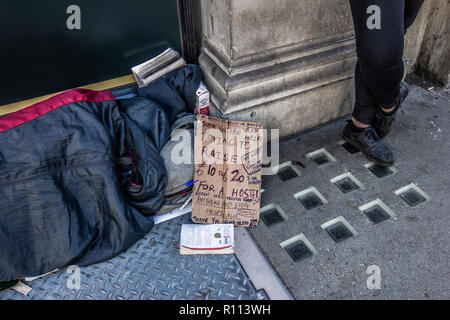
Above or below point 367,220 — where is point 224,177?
above

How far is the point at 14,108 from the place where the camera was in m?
2.13

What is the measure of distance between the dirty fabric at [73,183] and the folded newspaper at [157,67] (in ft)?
1.27

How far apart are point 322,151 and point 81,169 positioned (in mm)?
1561

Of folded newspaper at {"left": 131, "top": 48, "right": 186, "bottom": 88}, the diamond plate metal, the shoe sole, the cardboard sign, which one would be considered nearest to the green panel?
folded newspaper at {"left": 131, "top": 48, "right": 186, "bottom": 88}

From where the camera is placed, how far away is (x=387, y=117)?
85.0 inches

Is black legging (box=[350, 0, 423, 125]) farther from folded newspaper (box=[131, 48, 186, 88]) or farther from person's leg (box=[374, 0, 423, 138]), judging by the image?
folded newspaper (box=[131, 48, 186, 88])

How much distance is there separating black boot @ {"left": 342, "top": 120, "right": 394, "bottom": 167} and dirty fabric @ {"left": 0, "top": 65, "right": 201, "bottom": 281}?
51.9 inches

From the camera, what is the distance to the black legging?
5.42 ft

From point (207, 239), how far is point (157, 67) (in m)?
1.18

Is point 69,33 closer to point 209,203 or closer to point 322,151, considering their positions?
point 209,203

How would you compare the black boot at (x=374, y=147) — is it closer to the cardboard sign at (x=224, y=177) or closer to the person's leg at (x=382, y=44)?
the person's leg at (x=382, y=44)

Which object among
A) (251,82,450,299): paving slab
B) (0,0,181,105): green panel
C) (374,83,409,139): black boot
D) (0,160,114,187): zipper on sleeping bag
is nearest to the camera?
(0,160,114,187): zipper on sleeping bag

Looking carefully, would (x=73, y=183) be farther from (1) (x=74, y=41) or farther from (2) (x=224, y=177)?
(1) (x=74, y=41)

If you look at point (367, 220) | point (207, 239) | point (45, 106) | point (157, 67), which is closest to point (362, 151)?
point (367, 220)
